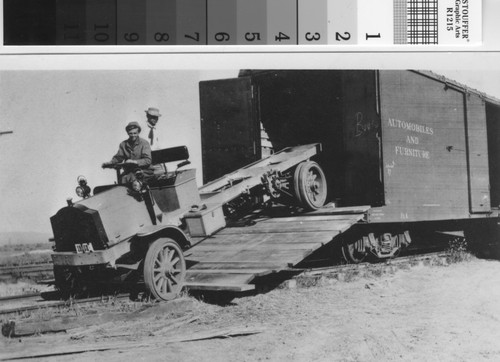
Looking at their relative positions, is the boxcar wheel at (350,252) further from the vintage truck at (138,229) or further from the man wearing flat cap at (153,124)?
the man wearing flat cap at (153,124)

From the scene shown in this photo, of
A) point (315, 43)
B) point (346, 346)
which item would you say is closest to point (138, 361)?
point (346, 346)

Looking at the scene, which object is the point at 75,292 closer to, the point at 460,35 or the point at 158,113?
the point at 158,113

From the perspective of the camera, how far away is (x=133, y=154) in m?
5.58

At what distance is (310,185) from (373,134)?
3.82 ft

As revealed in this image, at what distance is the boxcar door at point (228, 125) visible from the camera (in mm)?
7641

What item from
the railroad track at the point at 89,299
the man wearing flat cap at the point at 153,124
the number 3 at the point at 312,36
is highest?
the number 3 at the point at 312,36

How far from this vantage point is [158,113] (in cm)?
586

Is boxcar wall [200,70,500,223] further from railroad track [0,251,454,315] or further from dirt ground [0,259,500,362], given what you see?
dirt ground [0,259,500,362]

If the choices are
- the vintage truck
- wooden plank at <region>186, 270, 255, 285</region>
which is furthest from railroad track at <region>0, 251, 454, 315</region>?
wooden plank at <region>186, 270, 255, 285</region>

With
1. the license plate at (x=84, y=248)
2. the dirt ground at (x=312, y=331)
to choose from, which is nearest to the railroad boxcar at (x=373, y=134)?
the dirt ground at (x=312, y=331)

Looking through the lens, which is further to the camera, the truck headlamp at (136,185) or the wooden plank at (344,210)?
the wooden plank at (344,210)

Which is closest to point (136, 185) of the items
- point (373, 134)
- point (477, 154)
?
point (373, 134)

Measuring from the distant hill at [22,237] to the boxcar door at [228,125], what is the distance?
2.92m

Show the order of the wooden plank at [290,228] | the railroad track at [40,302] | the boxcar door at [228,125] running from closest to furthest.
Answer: the railroad track at [40,302]
the wooden plank at [290,228]
the boxcar door at [228,125]
